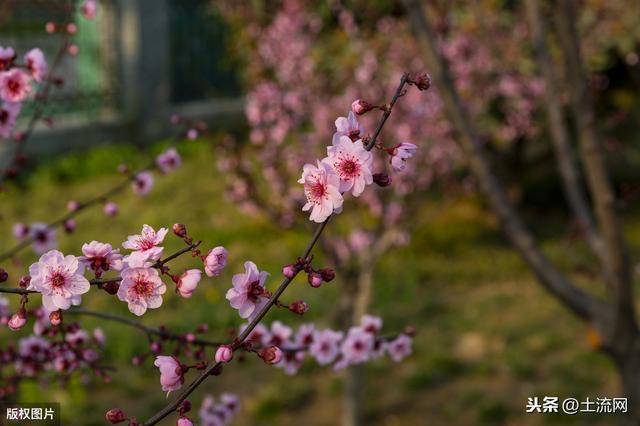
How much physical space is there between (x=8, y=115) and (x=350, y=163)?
51.9 inches

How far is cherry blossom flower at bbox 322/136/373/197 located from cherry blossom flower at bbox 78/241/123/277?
40cm

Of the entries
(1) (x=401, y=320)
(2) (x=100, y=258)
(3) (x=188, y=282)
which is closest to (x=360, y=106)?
(3) (x=188, y=282)

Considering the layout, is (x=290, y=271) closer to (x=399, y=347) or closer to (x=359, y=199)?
(x=399, y=347)

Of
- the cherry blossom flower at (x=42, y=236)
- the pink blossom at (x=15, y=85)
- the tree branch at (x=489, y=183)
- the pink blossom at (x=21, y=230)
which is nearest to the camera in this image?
the pink blossom at (x=15, y=85)

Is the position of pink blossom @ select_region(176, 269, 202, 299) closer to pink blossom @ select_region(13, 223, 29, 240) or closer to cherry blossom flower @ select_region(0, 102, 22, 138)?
cherry blossom flower @ select_region(0, 102, 22, 138)

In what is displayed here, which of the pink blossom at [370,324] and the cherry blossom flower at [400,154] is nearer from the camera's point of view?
the cherry blossom flower at [400,154]

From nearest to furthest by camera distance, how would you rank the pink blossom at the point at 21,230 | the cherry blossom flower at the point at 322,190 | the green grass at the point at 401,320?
the cherry blossom flower at the point at 322,190 < the pink blossom at the point at 21,230 < the green grass at the point at 401,320

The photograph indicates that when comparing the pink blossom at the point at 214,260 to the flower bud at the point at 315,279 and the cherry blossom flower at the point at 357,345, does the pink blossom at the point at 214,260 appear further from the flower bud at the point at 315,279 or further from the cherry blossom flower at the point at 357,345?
the cherry blossom flower at the point at 357,345

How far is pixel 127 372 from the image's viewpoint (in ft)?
18.5

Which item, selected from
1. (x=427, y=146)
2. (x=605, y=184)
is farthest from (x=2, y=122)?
(x=427, y=146)

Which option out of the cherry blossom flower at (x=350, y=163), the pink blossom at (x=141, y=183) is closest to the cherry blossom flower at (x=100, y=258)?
the cherry blossom flower at (x=350, y=163)

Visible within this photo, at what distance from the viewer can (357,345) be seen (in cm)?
239

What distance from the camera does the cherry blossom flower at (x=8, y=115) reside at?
230 centimetres

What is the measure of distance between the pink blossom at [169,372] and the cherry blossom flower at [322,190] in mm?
362
